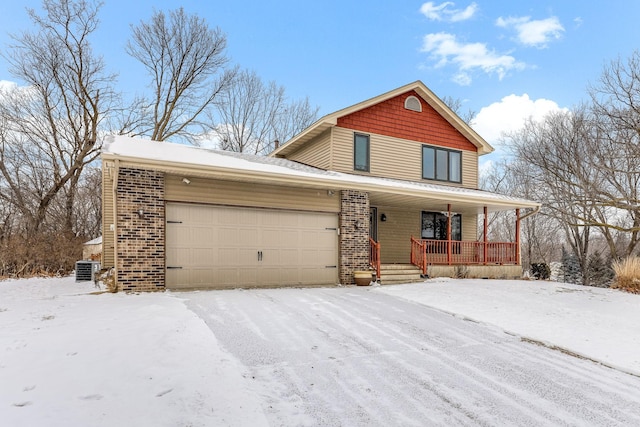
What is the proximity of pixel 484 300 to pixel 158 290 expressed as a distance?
7.46 meters

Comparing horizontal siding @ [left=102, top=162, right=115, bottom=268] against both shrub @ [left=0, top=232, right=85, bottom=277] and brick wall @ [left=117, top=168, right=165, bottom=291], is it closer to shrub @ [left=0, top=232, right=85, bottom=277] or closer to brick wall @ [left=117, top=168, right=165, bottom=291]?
shrub @ [left=0, top=232, right=85, bottom=277]

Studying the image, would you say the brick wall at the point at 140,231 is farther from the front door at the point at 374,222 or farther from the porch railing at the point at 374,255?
the front door at the point at 374,222

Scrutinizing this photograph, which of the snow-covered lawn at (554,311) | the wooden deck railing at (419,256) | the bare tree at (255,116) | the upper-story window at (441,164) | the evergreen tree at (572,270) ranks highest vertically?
the bare tree at (255,116)

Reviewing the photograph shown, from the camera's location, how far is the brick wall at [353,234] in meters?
10.8

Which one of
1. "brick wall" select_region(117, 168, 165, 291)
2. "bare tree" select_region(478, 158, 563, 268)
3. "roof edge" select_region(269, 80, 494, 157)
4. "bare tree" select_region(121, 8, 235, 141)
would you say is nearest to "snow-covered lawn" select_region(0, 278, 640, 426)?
"brick wall" select_region(117, 168, 165, 291)

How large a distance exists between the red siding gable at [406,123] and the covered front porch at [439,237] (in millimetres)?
2497

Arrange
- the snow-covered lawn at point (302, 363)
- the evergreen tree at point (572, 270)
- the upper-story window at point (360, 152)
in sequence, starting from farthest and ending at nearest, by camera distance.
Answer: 1. the evergreen tree at point (572, 270)
2. the upper-story window at point (360, 152)
3. the snow-covered lawn at point (302, 363)

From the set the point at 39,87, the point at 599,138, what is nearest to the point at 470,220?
the point at 599,138

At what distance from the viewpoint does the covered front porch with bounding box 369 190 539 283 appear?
12703 mm

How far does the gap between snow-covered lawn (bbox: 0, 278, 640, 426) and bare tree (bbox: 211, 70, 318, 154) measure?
66.0 feet

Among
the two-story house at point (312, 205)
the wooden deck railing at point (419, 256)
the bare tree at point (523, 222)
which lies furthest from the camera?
the bare tree at point (523, 222)

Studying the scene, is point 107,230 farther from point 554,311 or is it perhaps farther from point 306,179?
point 554,311

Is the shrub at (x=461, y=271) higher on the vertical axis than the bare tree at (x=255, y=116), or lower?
lower

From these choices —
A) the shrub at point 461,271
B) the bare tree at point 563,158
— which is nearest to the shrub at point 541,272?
the bare tree at point 563,158
